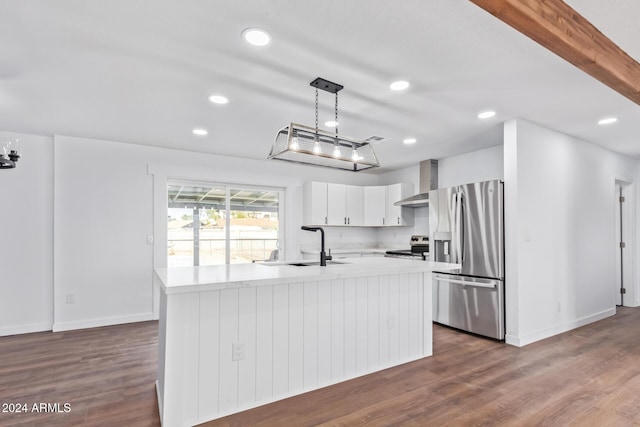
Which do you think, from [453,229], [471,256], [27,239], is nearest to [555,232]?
[471,256]

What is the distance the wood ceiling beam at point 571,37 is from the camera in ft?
5.10

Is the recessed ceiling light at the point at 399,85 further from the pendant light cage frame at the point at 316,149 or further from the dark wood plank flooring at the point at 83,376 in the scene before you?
the dark wood plank flooring at the point at 83,376

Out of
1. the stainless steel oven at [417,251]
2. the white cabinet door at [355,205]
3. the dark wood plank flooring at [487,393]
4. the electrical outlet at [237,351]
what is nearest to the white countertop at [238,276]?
the electrical outlet at [237,351]

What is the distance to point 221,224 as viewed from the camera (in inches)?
209

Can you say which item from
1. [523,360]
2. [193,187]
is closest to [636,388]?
[523,360]

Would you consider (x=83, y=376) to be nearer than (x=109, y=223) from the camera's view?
Yes

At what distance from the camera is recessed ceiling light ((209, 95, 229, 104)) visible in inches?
118

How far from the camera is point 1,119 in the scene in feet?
11.9

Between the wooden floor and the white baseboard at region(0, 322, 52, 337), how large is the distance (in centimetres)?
31

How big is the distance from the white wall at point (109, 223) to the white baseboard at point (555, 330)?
4.39 metres

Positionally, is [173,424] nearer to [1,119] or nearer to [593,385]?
[593,385]

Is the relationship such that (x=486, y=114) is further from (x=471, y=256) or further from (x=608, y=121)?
(x=471, y=256)

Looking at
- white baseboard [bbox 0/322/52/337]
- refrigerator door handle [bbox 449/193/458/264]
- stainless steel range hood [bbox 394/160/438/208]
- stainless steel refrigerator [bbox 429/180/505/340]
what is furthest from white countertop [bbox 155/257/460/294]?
white baseboard [bbox 0/322/52/337]

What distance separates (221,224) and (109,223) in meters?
1.48
